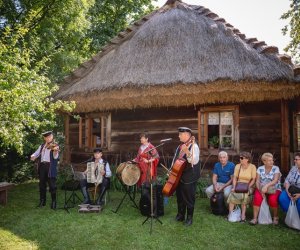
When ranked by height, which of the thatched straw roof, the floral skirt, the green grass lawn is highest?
the thatched straw roof

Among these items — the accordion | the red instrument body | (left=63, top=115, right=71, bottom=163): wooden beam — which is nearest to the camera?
the red instrument body

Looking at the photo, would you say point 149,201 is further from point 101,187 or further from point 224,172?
point 224,172

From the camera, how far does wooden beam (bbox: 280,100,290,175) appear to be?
8438mm

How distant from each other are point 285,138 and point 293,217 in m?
3.77

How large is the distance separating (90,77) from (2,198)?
16.9 ft

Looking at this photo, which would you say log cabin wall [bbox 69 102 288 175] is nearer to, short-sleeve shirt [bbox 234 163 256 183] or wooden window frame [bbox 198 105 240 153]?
wooden window frame [bbox 198 105 240 153]

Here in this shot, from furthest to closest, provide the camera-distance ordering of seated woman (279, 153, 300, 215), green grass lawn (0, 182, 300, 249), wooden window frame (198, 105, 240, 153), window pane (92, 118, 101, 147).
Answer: window pane (92, 118, 101, 147) < wooden window frame (198, 105, 240, 153) < seated woman (279, 153, 300, 215) < green grass lawn (0, 182, 300, 249)

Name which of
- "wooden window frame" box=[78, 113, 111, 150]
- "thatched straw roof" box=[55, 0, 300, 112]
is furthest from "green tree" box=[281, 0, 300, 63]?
"wooden window frame" box=[78, 113, 111, 150]

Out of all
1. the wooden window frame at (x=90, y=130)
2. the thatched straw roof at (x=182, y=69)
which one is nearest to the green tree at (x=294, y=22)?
the thatched straw roof at (x=182, y=69)

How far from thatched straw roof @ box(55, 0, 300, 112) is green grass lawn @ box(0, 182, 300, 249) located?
11.9 feet

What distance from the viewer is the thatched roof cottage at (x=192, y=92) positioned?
846cm

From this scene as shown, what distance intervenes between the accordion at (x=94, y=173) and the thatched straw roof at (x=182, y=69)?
10.3 feet

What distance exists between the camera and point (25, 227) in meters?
5.42

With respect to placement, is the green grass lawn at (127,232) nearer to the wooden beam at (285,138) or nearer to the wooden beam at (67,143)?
the wooden beam at (285,138)
